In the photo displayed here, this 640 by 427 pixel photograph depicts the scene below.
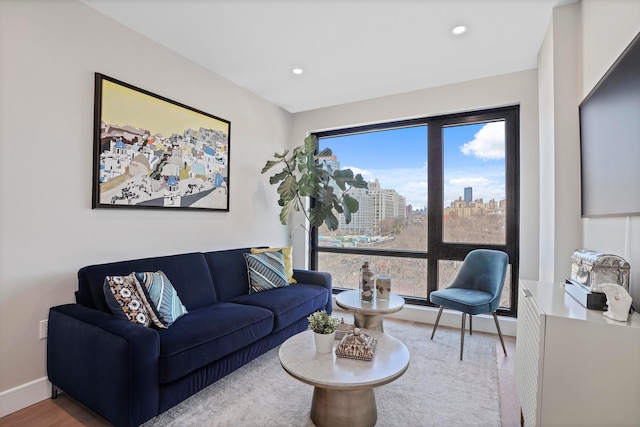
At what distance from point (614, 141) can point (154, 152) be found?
3.13 metres

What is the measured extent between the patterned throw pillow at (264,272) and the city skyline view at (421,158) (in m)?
1.77

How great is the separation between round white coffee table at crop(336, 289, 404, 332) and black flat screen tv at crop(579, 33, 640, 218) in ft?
4.95

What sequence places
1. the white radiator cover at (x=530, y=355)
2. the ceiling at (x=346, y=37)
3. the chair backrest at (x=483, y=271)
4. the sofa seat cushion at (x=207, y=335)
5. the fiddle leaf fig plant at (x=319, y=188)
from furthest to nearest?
1. the fiddle leaf fig plant at (x=319, y=188)
2. the chair backrest at (x=483, y=271)
3. the ceiling at (x=346, y=37)
4. the sofa seat cushion at (x=207, y=335)
5. the white radiator cover at (x=530, y=355)

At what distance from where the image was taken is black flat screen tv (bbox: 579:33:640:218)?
1401mm

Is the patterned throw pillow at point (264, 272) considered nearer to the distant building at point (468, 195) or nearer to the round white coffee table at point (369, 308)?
the round white coffee table at point (369, 308)

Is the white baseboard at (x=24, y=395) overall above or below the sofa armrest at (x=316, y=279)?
below

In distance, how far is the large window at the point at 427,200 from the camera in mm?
3381

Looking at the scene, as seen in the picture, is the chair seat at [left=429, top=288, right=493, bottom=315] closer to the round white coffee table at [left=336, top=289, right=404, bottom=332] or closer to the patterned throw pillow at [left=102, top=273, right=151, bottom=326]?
the round white coffee table at [left=336, top=289, right=404, bottom=332]

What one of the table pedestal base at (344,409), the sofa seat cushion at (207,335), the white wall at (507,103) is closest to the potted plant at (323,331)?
the table pedestal base at (344,409)

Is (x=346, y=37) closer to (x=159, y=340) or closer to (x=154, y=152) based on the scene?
(x=154, y=152)

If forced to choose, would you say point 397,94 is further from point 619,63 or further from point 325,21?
point 619,63

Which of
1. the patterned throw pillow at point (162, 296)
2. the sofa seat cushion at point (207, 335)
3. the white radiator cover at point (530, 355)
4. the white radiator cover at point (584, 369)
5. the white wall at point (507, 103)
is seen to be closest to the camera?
the white radiator cover at point (584, 369)

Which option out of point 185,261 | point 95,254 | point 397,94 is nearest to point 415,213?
point 397,94

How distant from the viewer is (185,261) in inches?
107
